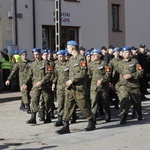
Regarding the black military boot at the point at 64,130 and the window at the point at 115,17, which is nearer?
the black military boot at the point at 64,130

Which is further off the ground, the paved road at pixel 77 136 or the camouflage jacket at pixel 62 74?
the camouflage jacket at pixel 62 74

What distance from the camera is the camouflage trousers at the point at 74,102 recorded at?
9.22 meters

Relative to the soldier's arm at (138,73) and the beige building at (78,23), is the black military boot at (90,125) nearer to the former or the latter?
the soldier's arm at (138,73)

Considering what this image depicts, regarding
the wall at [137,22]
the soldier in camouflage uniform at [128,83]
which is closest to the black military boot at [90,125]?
the soldier in camouflage uniform at [128,83]

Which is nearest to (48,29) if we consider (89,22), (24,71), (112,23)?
(89,22)

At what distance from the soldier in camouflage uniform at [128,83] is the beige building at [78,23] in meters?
10.1

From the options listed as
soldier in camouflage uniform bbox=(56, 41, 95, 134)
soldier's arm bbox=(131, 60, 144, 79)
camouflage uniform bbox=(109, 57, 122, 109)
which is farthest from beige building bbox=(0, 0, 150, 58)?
soldier in camouflage uniform bbox=(56, 41, 95, 134)

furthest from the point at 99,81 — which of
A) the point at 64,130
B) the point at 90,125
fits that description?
the point at 64,130

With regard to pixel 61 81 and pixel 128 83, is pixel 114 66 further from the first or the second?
pixel 61 81

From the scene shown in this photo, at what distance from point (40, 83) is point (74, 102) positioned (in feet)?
4.85

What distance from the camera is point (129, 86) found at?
10477mm

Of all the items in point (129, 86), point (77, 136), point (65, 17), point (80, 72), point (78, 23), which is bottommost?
point (77, 136)

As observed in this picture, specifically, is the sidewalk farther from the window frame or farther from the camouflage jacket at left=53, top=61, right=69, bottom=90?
the window frame

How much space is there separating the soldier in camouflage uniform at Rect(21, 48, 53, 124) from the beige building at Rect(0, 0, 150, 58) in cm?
920
